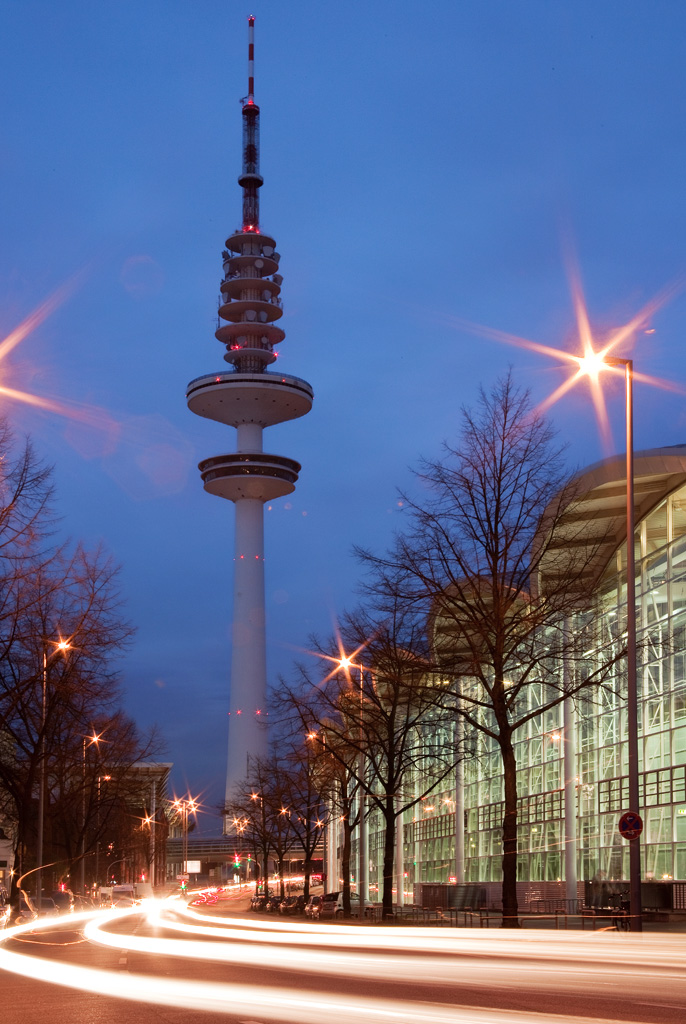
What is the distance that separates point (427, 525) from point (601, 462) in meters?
12.1

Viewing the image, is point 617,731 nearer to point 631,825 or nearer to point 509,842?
point 509,842

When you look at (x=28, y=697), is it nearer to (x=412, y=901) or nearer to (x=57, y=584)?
(x=57, y=584)

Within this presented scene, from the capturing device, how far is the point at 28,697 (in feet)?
137

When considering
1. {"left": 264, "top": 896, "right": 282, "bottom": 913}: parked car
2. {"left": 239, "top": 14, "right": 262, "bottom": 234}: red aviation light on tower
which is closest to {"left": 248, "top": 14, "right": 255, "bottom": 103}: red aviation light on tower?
{"left": 239, "top": 14, "right": 262, "bottom": 234}: red aviation light on tower

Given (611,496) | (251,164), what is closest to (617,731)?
(611,496)

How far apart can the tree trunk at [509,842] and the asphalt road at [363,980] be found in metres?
3.55

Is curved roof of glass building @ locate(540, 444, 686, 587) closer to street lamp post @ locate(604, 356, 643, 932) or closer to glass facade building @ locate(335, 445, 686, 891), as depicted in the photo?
glass facade building @ locate(335, 445, 686, 891)

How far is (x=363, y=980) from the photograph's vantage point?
16031 mm

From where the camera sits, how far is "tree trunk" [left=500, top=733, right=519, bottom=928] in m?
28.4

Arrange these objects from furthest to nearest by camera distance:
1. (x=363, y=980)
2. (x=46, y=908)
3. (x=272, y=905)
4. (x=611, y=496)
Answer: (x=272, y=905), (x=46, y=908), (x=611, y=496), (x=363, y=980)

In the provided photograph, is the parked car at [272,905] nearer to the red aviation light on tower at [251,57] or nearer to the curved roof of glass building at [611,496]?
the curved roof of glass building at [611,496]

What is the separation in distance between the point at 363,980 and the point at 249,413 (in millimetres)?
141674

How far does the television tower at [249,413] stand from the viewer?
151 metres

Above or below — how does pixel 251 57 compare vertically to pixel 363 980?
above
